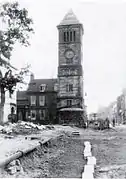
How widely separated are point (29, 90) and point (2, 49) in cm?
3581

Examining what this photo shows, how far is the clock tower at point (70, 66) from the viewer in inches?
1726

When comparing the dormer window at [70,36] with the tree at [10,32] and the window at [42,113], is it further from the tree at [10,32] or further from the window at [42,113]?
the tree at [10,32]

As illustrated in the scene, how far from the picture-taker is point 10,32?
13.5 m

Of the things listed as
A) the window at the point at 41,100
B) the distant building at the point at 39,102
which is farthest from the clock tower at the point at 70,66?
the window at the point at 41,100

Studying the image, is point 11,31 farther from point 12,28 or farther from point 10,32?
point 12,28

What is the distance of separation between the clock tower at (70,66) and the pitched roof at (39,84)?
439cm

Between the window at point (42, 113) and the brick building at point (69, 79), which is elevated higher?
the brick building at point (69, 79)

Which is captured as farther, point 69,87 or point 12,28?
point 69,87

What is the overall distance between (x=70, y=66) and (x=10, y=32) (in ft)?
102

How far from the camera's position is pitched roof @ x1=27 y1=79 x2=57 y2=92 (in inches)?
1920

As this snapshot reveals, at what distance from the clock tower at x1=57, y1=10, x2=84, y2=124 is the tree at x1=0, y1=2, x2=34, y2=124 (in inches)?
1137

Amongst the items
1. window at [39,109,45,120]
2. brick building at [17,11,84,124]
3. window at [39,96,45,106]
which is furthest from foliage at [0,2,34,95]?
window at [39,96,45,106]

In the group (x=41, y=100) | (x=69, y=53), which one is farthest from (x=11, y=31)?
(x=41, y=100)

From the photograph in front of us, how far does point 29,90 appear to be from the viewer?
49281 millimetres
